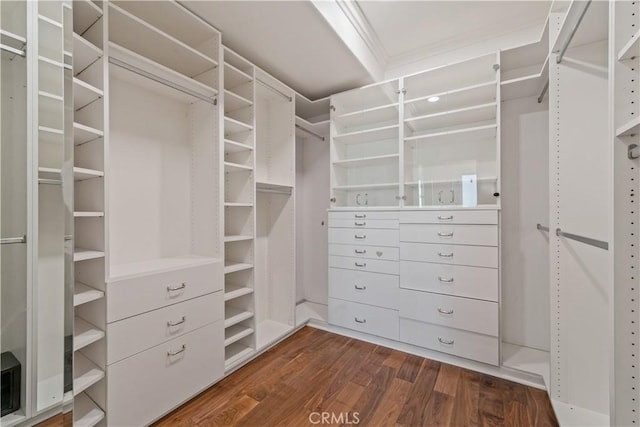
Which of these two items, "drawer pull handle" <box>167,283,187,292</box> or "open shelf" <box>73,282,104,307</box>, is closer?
"open shelf" <box>73,282,104,307</box>

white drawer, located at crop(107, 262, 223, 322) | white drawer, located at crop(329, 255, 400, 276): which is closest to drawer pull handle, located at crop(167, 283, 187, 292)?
white drawer, located at crop(107, 262, 223, 322)

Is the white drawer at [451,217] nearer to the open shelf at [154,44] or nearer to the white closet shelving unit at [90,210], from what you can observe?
the open shelf at [154,44]

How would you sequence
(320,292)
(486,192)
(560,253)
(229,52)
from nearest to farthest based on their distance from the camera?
(560,253) < (229,52) < (486,192) < (320,292)

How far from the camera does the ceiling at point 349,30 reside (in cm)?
171

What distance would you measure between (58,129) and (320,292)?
291 centimetres

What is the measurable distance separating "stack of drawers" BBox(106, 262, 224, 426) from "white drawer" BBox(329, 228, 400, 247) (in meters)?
1.20

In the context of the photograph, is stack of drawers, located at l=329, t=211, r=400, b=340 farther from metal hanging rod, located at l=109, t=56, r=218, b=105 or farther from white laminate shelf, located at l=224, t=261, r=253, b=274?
metal hanging rod, located at l=109, t=56, r=218, b=105

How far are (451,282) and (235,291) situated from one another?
1.72 m

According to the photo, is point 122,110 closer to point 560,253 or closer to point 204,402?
point 204,402

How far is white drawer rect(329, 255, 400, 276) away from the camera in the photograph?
233 centimetres

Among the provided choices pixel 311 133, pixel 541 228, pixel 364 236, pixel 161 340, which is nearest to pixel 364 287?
pixel 364 236

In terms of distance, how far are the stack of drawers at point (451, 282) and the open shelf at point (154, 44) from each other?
200 centimetres

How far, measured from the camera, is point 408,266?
2.25 m

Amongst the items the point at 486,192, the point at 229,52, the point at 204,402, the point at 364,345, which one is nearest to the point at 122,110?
the point at 229,52
